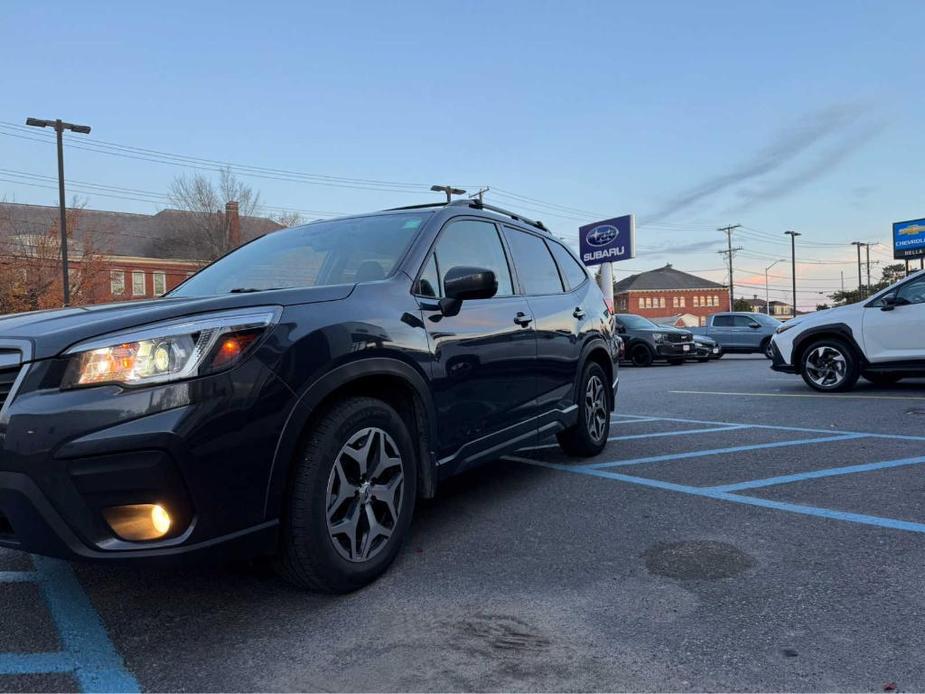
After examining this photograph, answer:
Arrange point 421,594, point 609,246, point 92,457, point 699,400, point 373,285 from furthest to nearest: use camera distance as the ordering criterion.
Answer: point 609,246 < point 699,400 < point 373,285 < point 421,594 < point 92,457

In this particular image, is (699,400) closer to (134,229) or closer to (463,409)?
(463,409)

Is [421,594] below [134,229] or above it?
below

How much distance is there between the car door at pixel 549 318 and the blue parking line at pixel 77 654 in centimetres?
262

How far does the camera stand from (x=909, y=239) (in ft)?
153

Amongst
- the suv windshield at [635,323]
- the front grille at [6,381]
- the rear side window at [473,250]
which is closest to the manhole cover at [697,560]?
the rear side window at [473,250]

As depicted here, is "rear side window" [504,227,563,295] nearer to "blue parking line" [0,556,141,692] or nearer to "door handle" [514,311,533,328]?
"door handle" [514,311,533,328]

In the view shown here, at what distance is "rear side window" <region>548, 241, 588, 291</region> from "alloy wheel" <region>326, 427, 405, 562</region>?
2.55 meters

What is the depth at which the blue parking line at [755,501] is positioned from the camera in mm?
3439

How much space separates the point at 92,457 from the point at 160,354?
37cm

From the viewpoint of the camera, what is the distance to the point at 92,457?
2.05 meters

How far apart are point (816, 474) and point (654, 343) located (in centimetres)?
1409

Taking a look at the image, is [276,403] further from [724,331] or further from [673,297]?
[673,297]

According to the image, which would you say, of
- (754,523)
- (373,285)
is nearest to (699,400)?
(754,523)

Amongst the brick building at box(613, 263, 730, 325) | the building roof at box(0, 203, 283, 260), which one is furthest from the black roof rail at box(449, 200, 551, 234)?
the brick building at box(613, 263, 730, 325)
